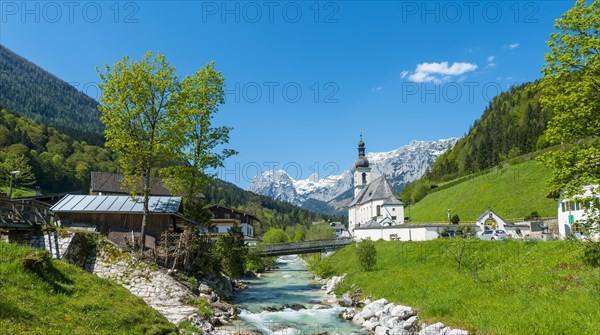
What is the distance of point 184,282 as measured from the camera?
25.7 meters

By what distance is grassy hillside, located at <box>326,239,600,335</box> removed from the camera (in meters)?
15.6

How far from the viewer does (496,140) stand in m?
133

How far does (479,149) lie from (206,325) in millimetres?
137107

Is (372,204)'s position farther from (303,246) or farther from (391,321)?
(391,321)

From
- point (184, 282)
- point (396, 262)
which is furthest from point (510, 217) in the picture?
point (184, 282)

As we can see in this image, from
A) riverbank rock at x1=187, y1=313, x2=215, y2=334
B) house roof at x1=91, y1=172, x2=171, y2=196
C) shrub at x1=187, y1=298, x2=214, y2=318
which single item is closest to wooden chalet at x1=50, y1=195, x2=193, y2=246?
shrub at x1=187, y1=298, x2=214, y2=318

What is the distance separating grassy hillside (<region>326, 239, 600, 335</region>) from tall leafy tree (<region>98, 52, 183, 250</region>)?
18.0m

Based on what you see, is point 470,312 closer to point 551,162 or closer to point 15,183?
point 551,162

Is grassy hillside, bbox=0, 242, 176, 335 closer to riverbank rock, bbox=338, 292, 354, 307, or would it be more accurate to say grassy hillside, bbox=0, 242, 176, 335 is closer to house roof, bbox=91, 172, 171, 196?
riverbank rock, bbox=338, 292, 354, 307

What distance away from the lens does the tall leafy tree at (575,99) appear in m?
18.6

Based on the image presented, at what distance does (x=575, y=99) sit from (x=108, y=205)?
30270mm

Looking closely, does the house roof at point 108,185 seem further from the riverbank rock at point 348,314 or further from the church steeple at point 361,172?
the church steeple at point 361,172

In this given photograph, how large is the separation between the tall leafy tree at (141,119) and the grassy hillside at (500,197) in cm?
5886

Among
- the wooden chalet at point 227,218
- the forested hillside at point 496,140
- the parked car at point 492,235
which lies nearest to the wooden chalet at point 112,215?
the parked car at point 492,235
